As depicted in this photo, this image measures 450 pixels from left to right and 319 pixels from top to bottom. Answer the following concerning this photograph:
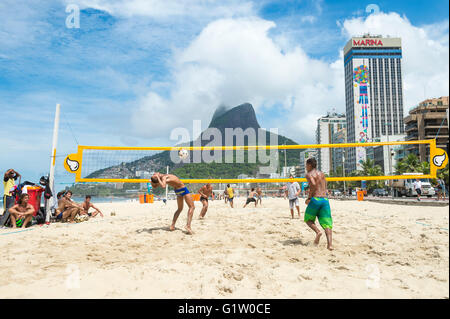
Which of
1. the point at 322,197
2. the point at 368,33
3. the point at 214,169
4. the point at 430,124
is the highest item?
the point at 368,33

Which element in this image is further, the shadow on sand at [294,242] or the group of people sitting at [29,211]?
the group of people sitting at [29,211]

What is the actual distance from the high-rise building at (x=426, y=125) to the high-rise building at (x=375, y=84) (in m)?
43.0

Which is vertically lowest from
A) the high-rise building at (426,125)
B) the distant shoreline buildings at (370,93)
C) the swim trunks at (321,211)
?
the swim trunks at (321,211)

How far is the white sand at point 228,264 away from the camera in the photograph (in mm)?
2320

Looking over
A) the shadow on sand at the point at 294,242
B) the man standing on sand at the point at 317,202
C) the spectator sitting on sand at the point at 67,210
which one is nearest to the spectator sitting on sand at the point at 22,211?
the spectator sitting on sand at the point at 67,210

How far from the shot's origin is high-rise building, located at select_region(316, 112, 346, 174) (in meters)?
107

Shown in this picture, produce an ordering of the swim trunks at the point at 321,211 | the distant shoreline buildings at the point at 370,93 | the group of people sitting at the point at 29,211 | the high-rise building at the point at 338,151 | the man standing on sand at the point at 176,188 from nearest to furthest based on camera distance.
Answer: the swim trunks at the point at 321,211
the man standing on sand at the point at 176,188
the group of people sitting at the point at 29,211
the distant shoreline buildings at the point at 370,93
the high-rise building at the point at 338,151

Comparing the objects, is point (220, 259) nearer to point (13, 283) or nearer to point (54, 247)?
point (13, 283)

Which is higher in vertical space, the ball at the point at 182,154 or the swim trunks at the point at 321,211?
the ball at the point at 182,154

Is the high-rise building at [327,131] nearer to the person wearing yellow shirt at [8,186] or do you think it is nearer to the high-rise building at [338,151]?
the high-rise building at [338,151]

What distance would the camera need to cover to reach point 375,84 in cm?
10469
